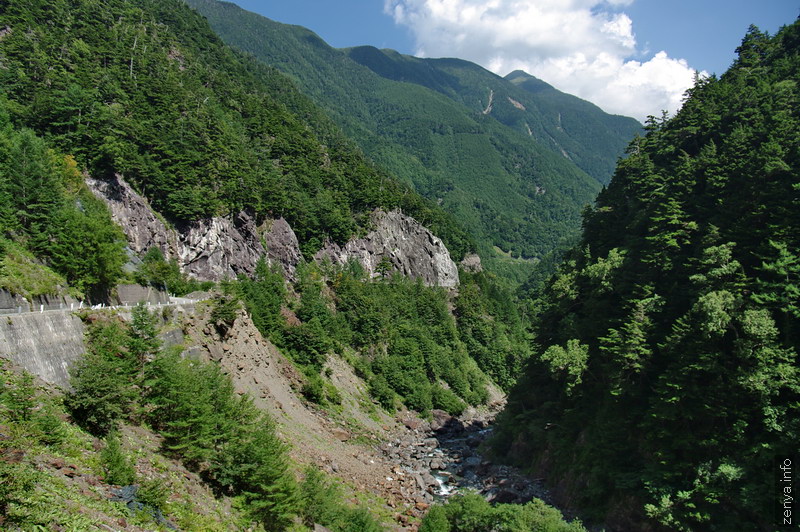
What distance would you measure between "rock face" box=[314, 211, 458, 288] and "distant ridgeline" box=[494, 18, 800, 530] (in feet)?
158

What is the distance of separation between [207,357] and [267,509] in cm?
1851

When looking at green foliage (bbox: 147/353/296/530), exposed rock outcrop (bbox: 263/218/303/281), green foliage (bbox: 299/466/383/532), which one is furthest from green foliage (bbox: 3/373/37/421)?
exposed rock outcrop (bbox: 263/218/303/281)

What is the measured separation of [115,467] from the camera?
17297 millimetres

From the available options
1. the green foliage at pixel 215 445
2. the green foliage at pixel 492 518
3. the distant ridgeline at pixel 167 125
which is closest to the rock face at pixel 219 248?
the distant ridgeline at pixel 167 125

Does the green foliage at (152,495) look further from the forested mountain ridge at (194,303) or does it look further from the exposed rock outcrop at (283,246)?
the exposed rock outcrop at (283,246)

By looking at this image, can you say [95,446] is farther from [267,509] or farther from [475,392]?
[475,392]

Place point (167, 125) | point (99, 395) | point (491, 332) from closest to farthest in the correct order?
point (99, 395)
point (167, 125)
point (491, 332)

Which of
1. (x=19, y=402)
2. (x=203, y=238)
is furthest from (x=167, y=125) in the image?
(x=19, y=402)

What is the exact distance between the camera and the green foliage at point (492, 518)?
1152 inches

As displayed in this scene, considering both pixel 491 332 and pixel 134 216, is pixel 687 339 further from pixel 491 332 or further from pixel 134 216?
pixel 491 332

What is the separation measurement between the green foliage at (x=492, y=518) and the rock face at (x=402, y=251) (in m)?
65.5

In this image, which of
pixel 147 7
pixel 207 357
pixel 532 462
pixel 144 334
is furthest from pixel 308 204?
pixel 147 7

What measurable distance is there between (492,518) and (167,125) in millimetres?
69129

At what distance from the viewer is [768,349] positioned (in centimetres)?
2956
